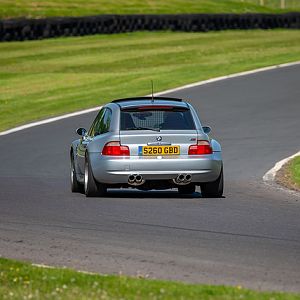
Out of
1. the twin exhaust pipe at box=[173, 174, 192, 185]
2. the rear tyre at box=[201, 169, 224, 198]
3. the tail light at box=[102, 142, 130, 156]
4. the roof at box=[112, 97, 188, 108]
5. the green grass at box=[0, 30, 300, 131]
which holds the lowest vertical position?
Result: the green grass at box=[0, 30, 300, 131]

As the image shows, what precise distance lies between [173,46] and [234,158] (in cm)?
2147

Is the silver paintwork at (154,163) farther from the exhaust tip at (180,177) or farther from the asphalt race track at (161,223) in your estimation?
the asphalt race track at (161,223)

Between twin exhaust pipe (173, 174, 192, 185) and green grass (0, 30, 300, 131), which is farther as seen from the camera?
green grass (0, 30, 300, 131)

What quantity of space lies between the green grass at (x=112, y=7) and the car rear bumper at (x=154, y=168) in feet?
99.7

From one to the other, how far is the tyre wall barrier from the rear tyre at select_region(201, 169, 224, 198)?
25.3m

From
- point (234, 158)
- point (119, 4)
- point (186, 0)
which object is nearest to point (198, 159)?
point (234, 158)

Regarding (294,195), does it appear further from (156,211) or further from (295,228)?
(295,228)

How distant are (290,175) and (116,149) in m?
3.70

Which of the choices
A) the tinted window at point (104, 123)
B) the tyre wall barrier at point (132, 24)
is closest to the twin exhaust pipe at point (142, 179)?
the tinted window at point (104, 123)

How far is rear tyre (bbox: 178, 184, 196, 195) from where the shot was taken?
1641 cm

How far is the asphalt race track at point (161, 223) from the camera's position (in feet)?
32.0

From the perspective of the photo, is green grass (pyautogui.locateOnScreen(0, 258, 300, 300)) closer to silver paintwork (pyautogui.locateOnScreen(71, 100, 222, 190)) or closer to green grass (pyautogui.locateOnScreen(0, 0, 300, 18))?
silver paintwork (pyautogui.locateOnScreen(71, 100, 222, 190))

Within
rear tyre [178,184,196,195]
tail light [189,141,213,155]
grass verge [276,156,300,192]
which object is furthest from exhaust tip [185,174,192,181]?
grass verge [276,156,300,192]

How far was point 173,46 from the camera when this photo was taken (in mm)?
42688
